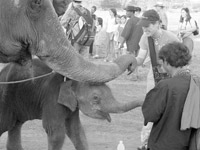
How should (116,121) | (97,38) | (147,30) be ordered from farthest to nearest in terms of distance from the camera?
(97,38)
(116,121)
(147,30)

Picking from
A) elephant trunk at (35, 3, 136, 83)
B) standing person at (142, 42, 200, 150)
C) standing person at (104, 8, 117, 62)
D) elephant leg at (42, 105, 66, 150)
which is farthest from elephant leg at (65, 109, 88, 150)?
standing person at (104, 8, 117, 62)

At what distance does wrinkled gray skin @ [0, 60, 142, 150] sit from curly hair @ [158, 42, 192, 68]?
1.25m

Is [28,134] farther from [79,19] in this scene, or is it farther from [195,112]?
[195,112]

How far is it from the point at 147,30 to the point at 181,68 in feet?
6.70

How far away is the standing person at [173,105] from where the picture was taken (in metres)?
4.38

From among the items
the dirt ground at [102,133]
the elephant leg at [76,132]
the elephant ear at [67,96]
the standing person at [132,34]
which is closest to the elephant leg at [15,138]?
the dirt ground at [102,133]

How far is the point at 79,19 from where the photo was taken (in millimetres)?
9703

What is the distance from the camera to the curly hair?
4555 millimetres

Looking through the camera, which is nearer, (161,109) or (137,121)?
(161,109)

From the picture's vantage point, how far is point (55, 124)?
5969mm

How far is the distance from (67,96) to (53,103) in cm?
23

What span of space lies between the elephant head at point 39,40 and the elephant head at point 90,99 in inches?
11.0

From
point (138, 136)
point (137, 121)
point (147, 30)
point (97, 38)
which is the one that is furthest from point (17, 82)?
point (97, 38)

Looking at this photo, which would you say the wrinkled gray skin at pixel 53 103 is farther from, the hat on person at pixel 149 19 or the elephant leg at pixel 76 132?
the hat on person at pixel 149 19
